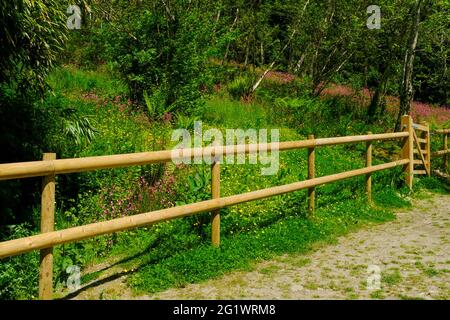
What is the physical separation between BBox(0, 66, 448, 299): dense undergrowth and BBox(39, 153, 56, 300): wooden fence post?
1.46 feet

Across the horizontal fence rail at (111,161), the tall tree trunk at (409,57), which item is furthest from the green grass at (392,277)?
the tall tree trunk at (409,57)

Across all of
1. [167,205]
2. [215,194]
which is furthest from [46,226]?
[167,205]

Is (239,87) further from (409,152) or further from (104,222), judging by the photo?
(104,222)

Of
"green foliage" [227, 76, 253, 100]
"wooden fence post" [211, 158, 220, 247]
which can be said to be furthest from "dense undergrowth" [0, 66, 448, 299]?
"green foliage" [227, 76, 253, 100]

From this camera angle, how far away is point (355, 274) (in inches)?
232

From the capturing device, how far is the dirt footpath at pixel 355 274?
526 cm

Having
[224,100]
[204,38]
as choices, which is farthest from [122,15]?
[224,100]

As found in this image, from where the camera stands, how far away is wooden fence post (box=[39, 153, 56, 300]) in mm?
4574

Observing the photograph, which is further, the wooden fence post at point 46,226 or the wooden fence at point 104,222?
the wooden fence post at point 46,226

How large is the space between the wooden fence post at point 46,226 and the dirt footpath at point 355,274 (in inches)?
38.5

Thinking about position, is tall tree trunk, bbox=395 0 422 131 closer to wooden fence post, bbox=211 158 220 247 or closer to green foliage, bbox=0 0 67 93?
wooden fence post, bbox=211 158 220 247

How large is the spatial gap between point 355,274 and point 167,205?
2.87 metres

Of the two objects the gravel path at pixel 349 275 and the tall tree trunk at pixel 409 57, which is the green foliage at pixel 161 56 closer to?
the tall tree trunk at pixel 409 57
